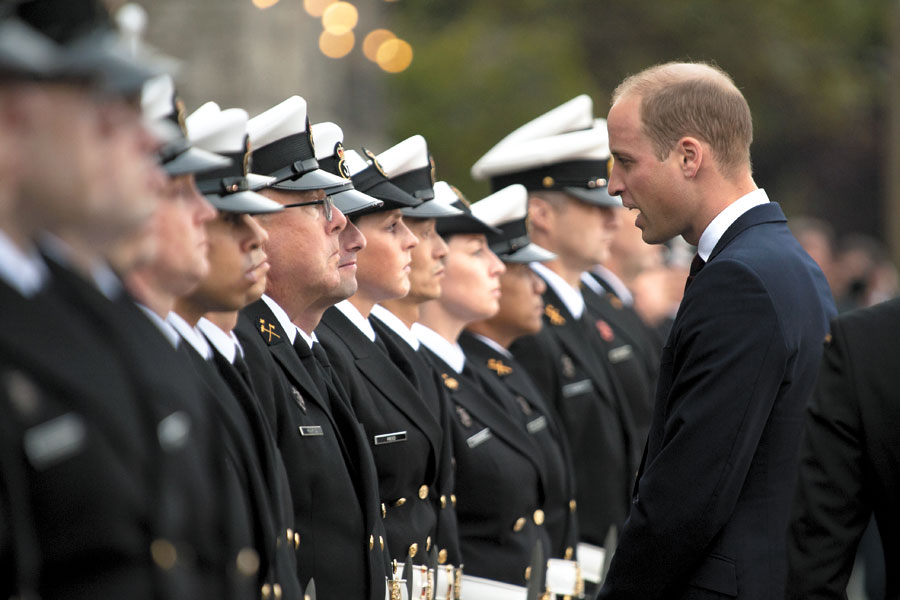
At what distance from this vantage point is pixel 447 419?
199 inches

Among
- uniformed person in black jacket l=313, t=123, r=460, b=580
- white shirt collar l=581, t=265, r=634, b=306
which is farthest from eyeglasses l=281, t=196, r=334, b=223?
white shirt collar l=581, t=265, r=634, b=306

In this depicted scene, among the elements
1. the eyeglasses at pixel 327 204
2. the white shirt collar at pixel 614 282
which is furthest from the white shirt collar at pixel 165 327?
the white shirt collar at pixel 614 282

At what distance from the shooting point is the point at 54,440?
7.16ft

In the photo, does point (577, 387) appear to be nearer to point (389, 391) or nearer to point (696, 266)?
point (389, 391)

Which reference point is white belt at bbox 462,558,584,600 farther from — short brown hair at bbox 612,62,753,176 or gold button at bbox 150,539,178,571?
gold button at bbox 150,539,178,571

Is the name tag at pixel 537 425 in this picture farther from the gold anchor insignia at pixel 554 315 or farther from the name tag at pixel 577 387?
the gold anchor insignia at pixel 554 315

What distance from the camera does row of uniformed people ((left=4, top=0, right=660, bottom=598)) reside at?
2.70 m

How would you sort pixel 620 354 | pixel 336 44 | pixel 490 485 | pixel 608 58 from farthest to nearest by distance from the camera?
1. pixel 608 58
2. pixel 336 44
3. pixel 620 354
4. pixel 490 485

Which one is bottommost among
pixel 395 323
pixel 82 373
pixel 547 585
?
pixel 547 585

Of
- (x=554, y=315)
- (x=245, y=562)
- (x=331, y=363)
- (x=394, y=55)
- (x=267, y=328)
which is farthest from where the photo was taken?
(x=394, y=55)

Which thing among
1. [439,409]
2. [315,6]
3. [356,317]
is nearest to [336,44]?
[315,6]

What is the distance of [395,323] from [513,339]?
1.36 meters

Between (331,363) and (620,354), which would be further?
(620,354)

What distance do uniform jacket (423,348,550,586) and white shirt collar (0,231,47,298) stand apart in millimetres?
3103
